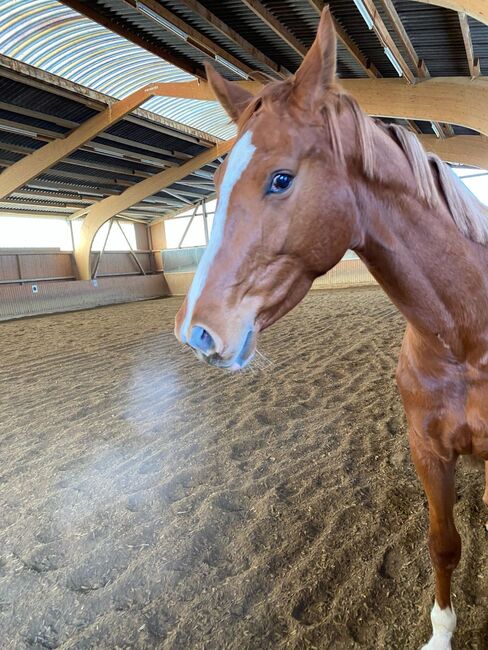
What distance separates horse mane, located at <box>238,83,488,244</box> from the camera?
1.16m

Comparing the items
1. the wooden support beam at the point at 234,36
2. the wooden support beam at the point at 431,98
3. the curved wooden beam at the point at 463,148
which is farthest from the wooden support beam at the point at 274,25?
the curved wooden beam at the point at 463,148

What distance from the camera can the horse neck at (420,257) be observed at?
1.22 meters

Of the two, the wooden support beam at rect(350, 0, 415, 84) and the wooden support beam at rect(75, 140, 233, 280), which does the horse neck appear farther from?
the wooden support beam at rect(75, 140, 233, 280)

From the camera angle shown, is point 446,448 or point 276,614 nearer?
point 446,448

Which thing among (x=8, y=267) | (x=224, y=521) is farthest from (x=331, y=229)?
(x=8, y=267)

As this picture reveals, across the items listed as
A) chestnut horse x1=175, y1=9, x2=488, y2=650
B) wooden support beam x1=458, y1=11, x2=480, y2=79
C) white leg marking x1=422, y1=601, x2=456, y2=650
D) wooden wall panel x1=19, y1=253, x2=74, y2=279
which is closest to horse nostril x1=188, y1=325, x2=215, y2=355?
chestnut horse x1=175, y1=9, x2=488, y2=650

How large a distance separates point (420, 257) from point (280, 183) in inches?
18.5

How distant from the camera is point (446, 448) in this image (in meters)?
1.51

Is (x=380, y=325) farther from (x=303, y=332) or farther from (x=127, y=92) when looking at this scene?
(x=127, y=92)

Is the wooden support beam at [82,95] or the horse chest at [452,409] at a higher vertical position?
the wooden support beam at [82,95]

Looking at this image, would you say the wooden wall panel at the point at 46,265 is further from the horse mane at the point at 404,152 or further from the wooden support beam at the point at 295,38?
the horse mane at the point at 404,152

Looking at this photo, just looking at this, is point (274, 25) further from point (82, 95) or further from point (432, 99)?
point (82, 95)

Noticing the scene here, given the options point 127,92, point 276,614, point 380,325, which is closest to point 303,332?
point 380,325

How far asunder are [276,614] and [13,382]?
4.94m
